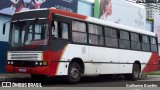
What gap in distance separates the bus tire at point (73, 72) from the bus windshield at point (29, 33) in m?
1.82

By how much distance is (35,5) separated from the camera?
74.2ft

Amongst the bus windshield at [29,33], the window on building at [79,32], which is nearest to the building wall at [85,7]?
the window on building at [79,32]

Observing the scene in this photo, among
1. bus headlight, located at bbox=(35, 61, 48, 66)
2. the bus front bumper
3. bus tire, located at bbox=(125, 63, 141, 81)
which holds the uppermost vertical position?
bus headlight, located at bbox=(35, 61, 48, 66)

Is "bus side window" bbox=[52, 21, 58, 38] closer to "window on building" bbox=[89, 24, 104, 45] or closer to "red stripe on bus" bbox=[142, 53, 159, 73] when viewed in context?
"window on building" bbox=[89, 24, 104, 45]

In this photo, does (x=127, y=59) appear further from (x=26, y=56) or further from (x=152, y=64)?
(x=26, y=56)

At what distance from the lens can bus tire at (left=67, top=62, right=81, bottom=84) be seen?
52.1ft

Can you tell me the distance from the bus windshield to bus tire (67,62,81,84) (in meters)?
1.82

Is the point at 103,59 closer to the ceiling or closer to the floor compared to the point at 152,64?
closer to the ceiling

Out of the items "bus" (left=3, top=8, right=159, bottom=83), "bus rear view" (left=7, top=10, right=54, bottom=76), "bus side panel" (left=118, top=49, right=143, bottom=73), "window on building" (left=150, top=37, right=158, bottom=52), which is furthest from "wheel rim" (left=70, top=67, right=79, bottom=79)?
"window on building" (left=150, top=37, right=158, bottom=52)

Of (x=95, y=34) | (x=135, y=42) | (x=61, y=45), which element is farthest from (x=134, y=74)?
(x=61, y=45)

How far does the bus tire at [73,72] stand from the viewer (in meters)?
15.9

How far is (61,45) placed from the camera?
1551 centimetres

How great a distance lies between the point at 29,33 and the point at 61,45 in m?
1.41

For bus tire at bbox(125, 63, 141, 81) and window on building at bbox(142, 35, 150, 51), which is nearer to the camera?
bus tire at bbox(125, 63, 141, 81)
